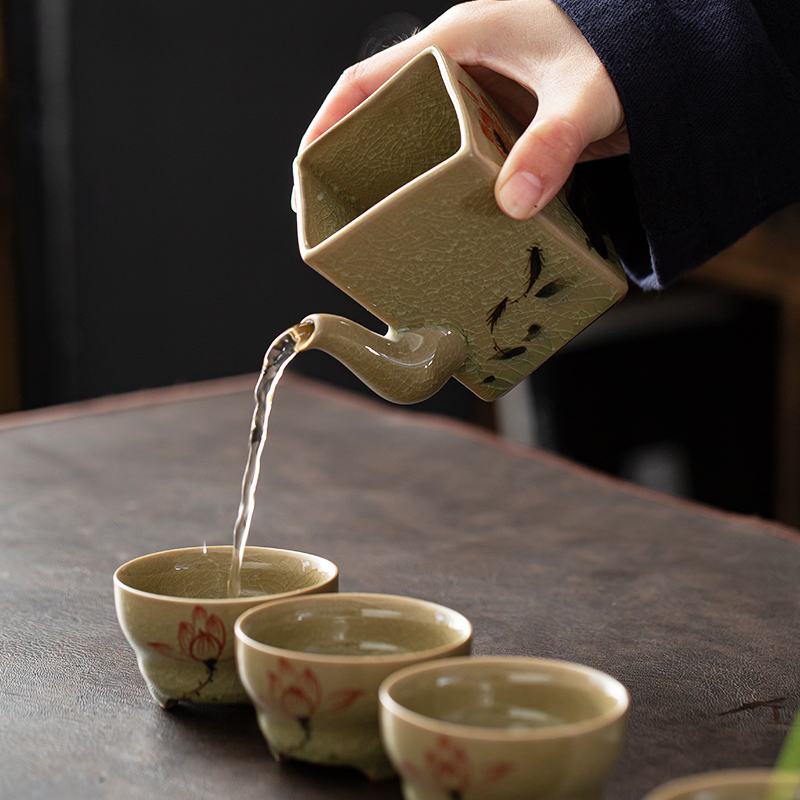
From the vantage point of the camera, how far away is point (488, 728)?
22.0 inches

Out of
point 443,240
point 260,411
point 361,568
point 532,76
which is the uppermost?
point 532,76

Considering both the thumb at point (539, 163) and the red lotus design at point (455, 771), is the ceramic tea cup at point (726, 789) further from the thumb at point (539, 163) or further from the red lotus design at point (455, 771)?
the thumb at point (539, 163)

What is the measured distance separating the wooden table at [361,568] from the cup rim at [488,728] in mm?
88

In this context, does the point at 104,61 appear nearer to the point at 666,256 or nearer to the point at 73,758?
the point at 666,256

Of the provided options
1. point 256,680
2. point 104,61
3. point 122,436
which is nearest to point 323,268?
point 256,680

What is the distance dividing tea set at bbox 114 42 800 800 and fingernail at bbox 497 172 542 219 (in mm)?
15

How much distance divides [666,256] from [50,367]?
2.02 m

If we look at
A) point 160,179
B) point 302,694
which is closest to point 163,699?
point 302,694

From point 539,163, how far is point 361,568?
46 centimetres

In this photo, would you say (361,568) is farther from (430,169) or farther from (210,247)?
(210,247)

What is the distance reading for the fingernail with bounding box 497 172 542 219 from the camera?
72 cm

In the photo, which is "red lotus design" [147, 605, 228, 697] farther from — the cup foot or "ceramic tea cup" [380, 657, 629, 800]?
"ceramic tea cup" [380, 657, 629, 800]

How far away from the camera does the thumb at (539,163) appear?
721mm

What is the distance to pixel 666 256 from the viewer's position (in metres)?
0.94
